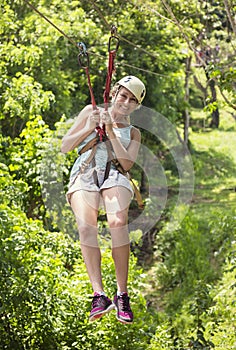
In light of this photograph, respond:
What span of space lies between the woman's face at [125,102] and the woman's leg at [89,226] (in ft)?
1.20

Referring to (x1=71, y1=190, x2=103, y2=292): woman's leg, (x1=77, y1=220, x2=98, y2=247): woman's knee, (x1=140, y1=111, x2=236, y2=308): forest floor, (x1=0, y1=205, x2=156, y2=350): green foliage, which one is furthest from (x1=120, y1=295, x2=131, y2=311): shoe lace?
(x1=140, y1=111, x2=236, y2=308): forest floor

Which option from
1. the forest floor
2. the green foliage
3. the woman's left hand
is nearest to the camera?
the woman's left hand

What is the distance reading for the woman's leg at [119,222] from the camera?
3107 millimetres

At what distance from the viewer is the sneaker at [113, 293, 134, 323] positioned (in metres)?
3.16

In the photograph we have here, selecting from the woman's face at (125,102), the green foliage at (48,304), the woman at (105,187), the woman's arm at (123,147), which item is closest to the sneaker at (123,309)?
the woman at (105,187)

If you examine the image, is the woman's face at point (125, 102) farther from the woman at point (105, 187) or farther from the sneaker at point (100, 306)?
the sneaker at point (100, 306)

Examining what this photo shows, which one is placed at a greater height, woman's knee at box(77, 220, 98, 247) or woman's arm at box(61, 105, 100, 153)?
woman's arm at box(61, 105, 100, 153)

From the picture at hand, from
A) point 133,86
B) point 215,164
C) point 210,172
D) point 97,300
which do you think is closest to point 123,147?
point 133,86

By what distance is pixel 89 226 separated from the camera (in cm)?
316

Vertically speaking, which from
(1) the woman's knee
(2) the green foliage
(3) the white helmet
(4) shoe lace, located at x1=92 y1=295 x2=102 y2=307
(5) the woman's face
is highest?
(3) the white helmet

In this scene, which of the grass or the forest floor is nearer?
the forest floor

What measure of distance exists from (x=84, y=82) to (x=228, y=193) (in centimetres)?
390

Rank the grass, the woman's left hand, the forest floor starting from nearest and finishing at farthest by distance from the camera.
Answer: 1. the woman's left hand
2. the forest floor
3. the grass

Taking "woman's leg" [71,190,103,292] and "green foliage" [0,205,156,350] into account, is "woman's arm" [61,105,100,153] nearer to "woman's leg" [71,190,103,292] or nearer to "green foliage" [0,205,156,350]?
"woman's leg" [71,190,103,292]
